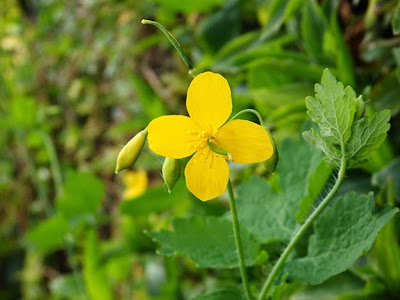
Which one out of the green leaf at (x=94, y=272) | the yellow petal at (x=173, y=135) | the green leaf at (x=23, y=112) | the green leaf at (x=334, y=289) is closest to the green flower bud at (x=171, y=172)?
the yellow petal at (x=173, y=135)

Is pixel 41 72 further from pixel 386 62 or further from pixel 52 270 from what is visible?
pixel 386 62

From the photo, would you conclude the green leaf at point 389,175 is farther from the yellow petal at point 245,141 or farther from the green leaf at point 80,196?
the green leaf at point 80,196

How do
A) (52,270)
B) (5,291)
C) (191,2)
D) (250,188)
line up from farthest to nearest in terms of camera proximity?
(5,291)
(52,270)
(191,2)
(250,188)

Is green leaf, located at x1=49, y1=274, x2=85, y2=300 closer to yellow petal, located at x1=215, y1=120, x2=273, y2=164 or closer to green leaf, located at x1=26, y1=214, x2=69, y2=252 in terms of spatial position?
green leaf, located at x1=26, y1=214, x2=69, y2=252

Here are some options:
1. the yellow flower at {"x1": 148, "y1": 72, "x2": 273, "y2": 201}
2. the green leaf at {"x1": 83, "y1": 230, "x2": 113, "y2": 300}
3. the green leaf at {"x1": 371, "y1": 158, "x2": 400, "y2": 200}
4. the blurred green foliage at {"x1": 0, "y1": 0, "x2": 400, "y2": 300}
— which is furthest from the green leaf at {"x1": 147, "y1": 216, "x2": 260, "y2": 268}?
the green leaf at {"x1": 83, "y1": 230, "x2": 113, "y2": 300}

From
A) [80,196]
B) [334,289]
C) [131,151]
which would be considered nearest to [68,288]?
[80,196]

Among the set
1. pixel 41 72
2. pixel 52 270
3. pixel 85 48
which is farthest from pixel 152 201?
pixel 41 72
